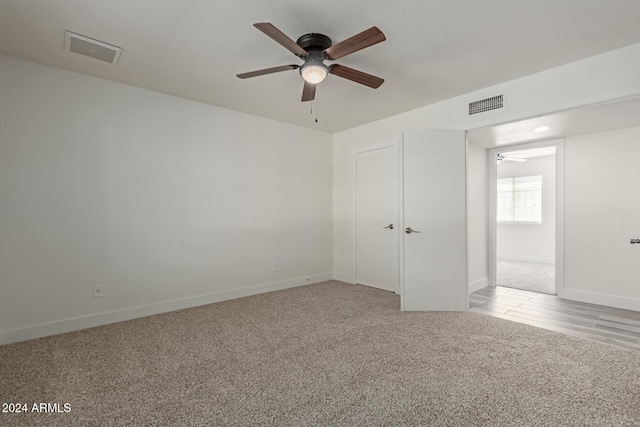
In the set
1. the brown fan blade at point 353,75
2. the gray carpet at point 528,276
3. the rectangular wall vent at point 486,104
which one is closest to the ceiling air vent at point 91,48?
the brown fan blade at point 353,75

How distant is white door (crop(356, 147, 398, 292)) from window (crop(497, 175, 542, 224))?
475cm

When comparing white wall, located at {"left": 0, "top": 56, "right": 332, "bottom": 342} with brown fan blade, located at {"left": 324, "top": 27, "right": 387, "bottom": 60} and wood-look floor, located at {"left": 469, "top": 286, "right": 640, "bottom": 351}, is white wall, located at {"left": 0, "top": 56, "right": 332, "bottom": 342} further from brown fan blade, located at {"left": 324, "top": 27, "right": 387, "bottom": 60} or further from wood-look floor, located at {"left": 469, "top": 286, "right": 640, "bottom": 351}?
wood-look floor, located at {"left": 469, "top": 286, "right": 640, "bottom": 351}

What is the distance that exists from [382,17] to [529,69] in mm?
1835

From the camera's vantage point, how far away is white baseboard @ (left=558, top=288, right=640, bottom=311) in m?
3.76

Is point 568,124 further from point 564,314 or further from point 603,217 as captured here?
point 564,314

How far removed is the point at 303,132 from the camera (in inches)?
202

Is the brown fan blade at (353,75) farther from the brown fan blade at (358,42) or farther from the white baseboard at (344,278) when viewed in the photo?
the white baseboard at (344,278)

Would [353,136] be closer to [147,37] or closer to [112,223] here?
[147,37]

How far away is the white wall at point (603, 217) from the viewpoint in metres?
3.81

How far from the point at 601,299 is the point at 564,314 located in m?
0.90

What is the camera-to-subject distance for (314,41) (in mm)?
2453

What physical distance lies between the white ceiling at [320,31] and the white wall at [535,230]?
5.04m

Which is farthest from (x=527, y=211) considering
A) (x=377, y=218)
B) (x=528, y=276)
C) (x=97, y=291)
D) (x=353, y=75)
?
(x=97, y=291)

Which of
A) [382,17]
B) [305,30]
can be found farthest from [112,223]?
[382,17]
